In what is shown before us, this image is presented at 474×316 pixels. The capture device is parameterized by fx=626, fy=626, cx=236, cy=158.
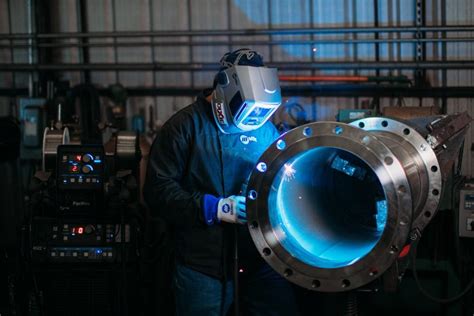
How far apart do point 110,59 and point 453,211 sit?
2.60 meters

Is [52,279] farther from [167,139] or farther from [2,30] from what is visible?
[2,30]

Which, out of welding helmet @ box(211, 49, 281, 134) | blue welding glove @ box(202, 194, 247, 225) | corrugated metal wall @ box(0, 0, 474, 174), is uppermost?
corrugated metal wall @ box(0, 0, 474, 174)

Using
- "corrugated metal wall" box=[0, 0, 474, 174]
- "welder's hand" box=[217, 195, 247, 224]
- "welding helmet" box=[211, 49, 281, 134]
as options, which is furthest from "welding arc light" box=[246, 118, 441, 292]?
"corrugated metal wall" box=[0, 0, 474, 174]

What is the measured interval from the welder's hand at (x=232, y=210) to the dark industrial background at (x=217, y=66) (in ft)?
4.61

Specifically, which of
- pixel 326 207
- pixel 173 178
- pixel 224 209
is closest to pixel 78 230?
pixel 173 178

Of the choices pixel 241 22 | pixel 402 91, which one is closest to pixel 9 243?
pixel 241 22

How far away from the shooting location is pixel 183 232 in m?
2.44

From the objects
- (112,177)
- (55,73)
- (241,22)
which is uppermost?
(241,22)

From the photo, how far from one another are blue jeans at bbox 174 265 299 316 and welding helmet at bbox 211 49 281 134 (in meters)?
0.58

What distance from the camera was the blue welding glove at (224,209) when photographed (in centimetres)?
212

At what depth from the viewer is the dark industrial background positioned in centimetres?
371

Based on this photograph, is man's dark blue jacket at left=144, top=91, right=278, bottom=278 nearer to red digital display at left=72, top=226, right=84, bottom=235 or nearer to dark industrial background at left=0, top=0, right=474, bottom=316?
red digital display at left=72, top=226, right=84, bottom=235

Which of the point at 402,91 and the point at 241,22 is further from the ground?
the point at 241,22

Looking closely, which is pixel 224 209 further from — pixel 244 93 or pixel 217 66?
pixel 217 66
